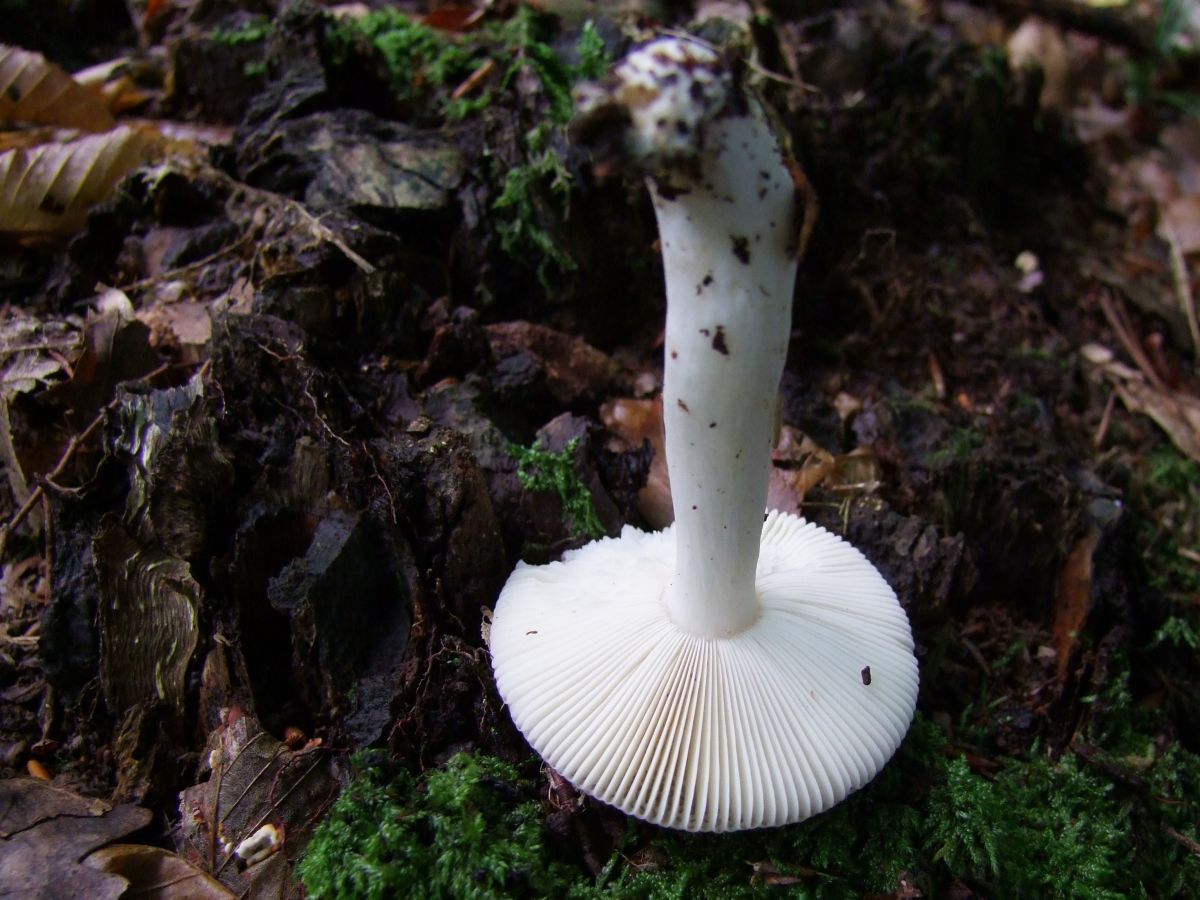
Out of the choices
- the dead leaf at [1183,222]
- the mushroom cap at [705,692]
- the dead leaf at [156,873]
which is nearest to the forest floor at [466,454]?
the dead leaf at [156,873]

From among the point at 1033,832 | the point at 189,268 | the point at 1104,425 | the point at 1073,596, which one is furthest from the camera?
the point at 1104,425

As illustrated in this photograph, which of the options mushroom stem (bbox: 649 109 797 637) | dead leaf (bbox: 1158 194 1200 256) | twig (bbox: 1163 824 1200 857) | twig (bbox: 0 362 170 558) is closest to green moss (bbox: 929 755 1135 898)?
twig (bbox: 1163 824 1200 857)

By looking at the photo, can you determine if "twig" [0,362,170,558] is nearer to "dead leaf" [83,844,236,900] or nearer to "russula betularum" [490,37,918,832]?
"dead leaf" [83,844,236,900]

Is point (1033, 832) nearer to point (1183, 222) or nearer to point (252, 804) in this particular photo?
point (252, 804)

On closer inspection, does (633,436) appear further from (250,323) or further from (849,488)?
(250,323)

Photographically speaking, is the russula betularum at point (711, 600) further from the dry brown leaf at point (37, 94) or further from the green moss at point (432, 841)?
the dry brown leaf at point (37, 94)

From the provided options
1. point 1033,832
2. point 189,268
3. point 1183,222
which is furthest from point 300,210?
point 1183,222

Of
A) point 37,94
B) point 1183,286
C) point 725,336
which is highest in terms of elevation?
point 725,336

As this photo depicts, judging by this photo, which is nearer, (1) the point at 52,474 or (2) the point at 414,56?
(1) the point at 52,474
